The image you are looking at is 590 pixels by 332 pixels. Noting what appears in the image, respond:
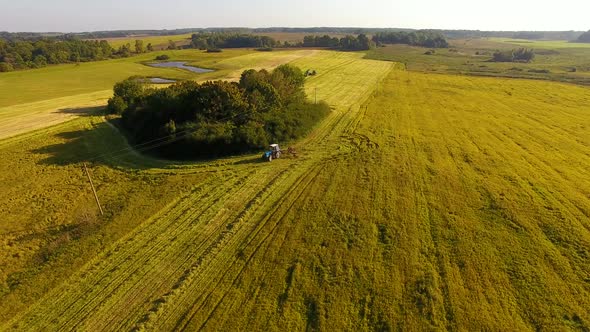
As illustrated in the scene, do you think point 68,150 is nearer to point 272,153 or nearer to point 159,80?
point 272,153

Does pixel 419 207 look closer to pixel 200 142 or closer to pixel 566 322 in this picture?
pixel 566 322

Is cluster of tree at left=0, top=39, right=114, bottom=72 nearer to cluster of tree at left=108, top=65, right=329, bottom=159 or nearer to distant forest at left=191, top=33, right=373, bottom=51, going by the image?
distant forest at left=191, top=33, right=373, bottom=51

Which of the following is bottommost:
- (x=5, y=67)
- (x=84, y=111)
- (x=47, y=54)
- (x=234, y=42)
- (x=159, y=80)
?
(x=84, y=111)

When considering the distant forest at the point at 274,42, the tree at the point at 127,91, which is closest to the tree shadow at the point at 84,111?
the tree at the point at 127,91

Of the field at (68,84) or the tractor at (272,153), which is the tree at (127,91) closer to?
the field at (68,84)

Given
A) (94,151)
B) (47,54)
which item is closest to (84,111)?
(94,151)
